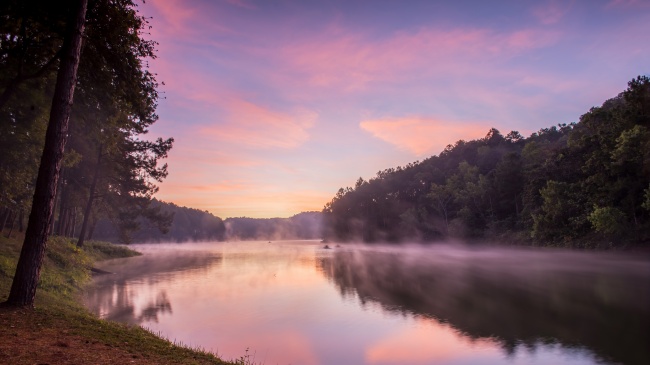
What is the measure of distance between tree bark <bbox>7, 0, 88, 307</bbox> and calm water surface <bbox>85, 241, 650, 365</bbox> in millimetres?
6859

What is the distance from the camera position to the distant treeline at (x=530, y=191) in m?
48.8

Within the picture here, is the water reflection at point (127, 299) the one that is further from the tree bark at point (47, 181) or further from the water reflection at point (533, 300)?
the water reflection at point (533, 300)

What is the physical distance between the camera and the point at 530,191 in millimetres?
73500

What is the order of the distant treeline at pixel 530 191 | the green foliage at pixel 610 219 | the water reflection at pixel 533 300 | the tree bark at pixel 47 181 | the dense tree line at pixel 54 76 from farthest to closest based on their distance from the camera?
1. the distant treeline at pixel 530 191
2. the green foliage at pixel 610 219
3. the water reflection at pixel 533 300
4. the dense tree line at pixel 54 76
5. the tree bark at pixel 47 181

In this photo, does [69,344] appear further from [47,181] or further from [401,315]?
[401,315]

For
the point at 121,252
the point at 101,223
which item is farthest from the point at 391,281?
the point at 101,223

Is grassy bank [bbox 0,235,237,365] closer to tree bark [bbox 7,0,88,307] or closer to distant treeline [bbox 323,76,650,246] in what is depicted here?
tree bark [bbox 7,0,88,307]

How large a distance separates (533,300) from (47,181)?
26.8m

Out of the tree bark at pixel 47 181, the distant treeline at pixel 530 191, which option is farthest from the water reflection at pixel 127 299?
the distant treeline at pixel 530 191

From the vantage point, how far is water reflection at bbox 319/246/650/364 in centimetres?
1567

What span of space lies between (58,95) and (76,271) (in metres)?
20.3

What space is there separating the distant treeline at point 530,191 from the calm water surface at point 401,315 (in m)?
18.2

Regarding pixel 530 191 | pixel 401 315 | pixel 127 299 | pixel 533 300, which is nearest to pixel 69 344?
pixel 401 315

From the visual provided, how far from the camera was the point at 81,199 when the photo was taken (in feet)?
162
